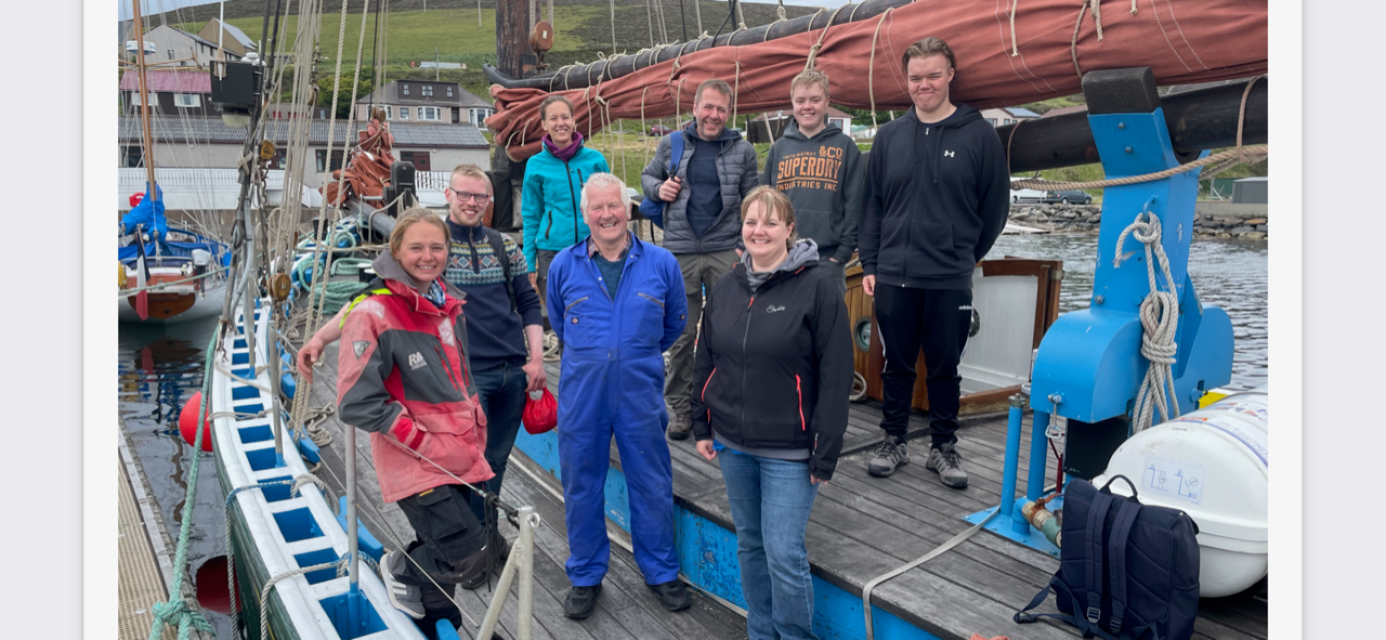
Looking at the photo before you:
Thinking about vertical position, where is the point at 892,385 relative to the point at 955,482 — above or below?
above

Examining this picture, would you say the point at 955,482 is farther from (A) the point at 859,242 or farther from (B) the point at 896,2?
(B) the point at 896,2

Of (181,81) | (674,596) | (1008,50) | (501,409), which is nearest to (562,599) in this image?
(674,596)

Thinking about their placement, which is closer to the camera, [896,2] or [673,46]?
[896,2]

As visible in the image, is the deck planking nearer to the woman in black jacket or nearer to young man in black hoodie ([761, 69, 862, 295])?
the woman in black jacket

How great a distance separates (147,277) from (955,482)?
15.2 metres

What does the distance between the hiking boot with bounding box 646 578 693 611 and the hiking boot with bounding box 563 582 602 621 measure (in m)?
0.24

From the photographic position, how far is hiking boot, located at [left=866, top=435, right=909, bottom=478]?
11.0 feet

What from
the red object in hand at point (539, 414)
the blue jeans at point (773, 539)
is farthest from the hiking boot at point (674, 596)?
the red object in hand at point (539, 414)

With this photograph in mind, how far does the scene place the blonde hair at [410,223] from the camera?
244 centimetres

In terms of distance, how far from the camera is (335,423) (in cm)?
535

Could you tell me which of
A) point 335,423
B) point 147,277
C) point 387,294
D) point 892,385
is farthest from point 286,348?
point 147,277

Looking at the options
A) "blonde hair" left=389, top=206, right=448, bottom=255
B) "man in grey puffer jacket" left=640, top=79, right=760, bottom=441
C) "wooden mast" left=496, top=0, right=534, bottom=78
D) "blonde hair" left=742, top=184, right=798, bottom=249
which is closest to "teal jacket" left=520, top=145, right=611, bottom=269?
"man in grey puffer jacket" left=640, top=79, right=760, bottom=441

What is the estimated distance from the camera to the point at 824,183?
3373 millimetres

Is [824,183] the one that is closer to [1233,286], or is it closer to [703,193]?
[703,193]
